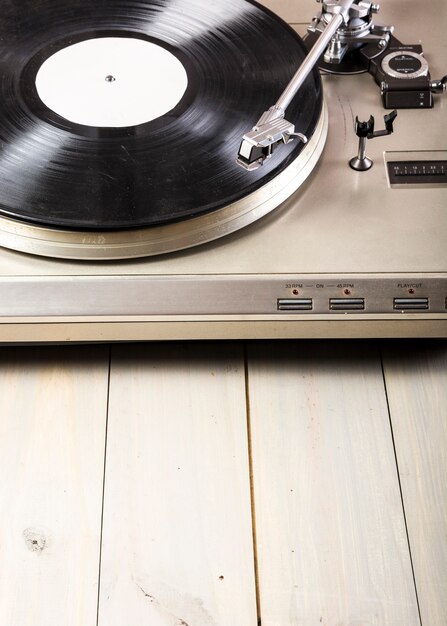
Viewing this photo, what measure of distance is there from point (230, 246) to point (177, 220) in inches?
3.2

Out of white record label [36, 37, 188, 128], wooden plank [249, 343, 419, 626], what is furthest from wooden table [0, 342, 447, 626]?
white record label [36, 37, 188, 128]

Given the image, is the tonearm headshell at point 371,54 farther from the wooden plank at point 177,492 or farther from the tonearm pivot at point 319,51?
the wooden plank at point 177,492

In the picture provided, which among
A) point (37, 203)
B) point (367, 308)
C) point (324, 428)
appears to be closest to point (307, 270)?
point (367, 308)

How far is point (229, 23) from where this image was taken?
4.50ft

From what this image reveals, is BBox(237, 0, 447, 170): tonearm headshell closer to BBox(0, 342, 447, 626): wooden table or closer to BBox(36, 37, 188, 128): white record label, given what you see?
BBox(36, 37, 188, 128): white record label

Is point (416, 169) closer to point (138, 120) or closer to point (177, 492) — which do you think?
point (138, 120)

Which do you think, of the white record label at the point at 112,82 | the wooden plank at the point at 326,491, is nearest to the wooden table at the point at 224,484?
the wooden plank at the point at 326,491

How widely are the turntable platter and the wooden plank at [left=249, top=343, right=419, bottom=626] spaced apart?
22 cm

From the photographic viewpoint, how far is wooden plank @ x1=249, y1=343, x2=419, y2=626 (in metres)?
1.09

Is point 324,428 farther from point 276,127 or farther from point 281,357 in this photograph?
point 276,127

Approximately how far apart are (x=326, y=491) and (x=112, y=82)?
592 millimetres

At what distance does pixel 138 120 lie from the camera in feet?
4.16

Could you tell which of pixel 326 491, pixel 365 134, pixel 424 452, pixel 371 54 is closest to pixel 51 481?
pixel 326 491

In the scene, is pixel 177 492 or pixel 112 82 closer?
pixel 177 492
